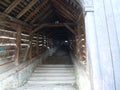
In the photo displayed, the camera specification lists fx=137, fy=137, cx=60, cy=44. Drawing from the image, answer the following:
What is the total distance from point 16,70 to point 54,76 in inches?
71.8

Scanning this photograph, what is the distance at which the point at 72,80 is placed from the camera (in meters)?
5.43

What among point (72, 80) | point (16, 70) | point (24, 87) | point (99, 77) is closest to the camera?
point (99, 77)

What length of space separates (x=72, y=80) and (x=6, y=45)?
2.87 metres

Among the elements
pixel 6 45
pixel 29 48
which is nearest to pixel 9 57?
pixel 6 45

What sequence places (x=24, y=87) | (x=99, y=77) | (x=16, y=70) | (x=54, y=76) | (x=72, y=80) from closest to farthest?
(x=99, y=77)
(x=16, y=70)
(x=24, y=87)
(x=72, y=80)
(x=54, y=76)

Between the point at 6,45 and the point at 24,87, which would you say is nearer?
the point at 6,45

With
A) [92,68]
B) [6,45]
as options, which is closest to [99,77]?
[92,68]

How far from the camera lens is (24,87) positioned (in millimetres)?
4895

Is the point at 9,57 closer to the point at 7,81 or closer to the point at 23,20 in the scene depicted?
the point at 7,81

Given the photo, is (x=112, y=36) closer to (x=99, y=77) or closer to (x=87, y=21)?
(x=87, y=21)

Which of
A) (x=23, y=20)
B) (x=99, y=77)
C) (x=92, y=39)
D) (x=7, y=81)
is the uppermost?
(x=23, y=20)

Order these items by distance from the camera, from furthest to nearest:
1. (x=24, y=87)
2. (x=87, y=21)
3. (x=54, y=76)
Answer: (x=54, y=76) < (x=24, y=87) < (x=87, y=21)

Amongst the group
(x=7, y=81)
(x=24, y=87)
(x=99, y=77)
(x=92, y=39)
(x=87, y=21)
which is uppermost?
(x=87, y=21)

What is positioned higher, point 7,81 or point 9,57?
point 9,57
